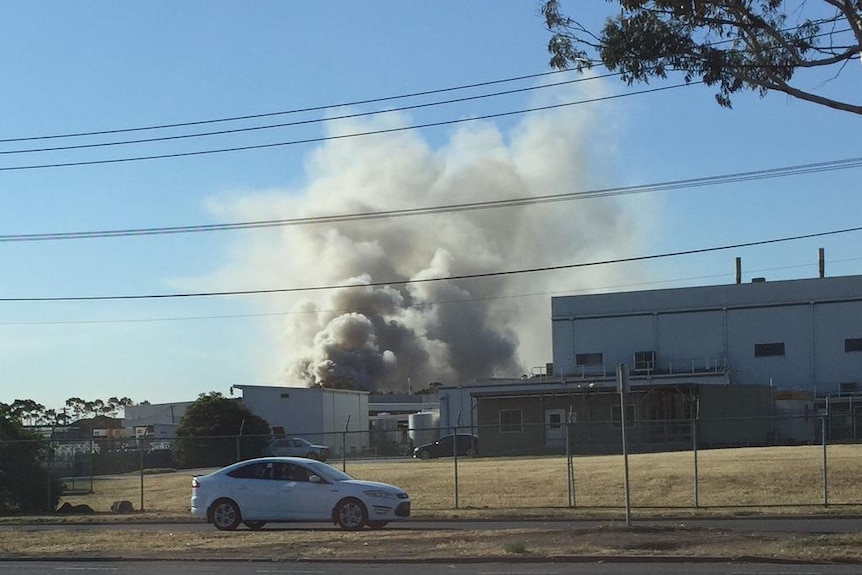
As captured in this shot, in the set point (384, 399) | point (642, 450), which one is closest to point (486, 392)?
point (642, 450)

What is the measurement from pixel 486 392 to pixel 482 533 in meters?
40.3

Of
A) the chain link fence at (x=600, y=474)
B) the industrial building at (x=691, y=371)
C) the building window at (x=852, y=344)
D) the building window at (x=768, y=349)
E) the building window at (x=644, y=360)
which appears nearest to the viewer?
the chain link fence at (x=600, y=474)

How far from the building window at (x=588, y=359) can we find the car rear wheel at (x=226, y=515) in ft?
163

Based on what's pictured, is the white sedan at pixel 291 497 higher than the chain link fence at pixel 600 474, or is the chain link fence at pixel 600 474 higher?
the white sedan at pixel 291 497

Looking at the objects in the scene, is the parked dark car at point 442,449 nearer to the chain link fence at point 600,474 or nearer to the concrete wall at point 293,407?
the chain link fence at point 600,474

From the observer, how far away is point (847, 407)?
6119cm

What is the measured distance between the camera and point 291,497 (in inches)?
850

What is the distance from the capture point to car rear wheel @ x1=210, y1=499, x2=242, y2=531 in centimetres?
2186

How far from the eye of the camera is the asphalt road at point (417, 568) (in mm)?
13871

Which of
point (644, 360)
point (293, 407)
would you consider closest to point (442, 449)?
point (644, 360)

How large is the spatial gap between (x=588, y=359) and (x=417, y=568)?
5628cm

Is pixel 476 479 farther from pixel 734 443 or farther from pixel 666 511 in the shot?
pixel 734 443

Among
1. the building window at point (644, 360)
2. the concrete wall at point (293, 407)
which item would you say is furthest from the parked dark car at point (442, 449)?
the concrete wall at point (293, 407)

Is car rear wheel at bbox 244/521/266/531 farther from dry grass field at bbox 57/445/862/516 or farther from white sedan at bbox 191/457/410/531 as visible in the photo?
dry grass field at bbox 57/445/862/516
